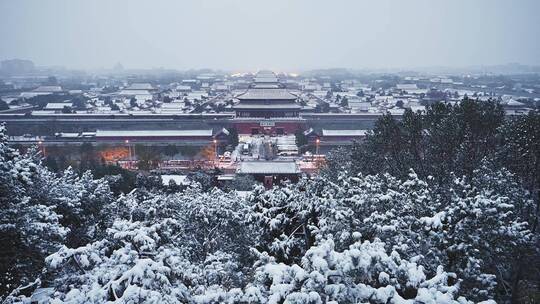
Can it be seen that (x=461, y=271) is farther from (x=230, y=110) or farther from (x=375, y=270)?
(x=230, y=110)

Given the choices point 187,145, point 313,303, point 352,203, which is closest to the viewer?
point 313,303

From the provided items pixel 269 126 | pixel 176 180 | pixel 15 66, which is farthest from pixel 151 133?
pixel 15 66

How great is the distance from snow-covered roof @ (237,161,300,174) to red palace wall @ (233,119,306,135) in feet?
53.2

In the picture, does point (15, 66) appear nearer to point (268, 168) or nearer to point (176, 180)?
point (176, 180)

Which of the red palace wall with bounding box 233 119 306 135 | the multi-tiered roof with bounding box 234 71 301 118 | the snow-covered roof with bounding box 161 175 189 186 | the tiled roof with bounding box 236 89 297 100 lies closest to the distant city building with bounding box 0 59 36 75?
the tiled roof with bounding box 236 89 297 100

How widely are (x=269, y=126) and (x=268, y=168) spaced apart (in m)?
17.0

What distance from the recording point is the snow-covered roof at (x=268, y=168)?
878 inches

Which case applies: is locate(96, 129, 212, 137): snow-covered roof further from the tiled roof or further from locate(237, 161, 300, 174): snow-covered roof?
the tiled roof

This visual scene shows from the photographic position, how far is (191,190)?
1139 centimetres

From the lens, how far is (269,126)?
39344 millimetres

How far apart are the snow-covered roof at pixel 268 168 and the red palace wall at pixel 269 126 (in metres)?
16.2

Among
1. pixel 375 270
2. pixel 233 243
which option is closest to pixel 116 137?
pixel 233 243

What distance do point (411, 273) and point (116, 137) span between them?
3067 centimetres

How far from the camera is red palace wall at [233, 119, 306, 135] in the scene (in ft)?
129
